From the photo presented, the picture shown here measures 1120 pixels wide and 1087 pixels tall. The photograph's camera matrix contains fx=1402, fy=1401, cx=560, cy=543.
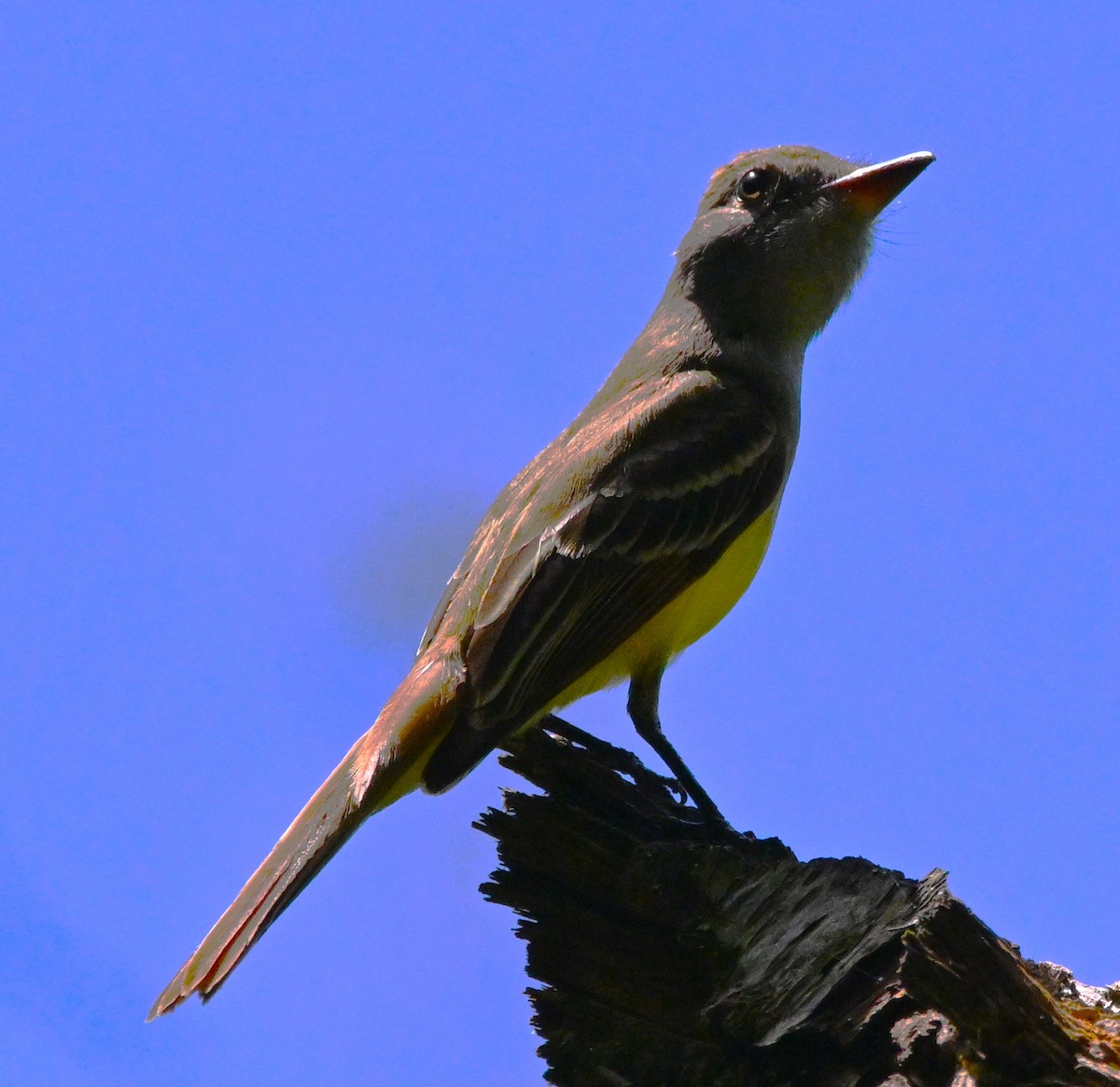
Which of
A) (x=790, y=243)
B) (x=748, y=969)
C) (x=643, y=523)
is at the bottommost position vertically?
(x=748, y=969)

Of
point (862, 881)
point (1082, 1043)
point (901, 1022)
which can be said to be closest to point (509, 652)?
point (862, 881)

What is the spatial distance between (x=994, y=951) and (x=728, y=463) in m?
3.20

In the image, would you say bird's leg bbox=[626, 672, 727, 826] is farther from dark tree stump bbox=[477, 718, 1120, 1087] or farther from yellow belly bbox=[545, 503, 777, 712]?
dark tree stump bbox=[477, 718, 1120, 1087]

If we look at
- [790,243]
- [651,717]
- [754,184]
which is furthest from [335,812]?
[754,184]

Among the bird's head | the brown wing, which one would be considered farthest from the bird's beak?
the brown wing

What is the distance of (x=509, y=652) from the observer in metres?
5.79

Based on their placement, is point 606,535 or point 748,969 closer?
point 748,969

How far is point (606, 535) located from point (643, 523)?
0.18 meters

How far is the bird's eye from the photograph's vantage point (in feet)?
24.3

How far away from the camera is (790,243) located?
7312 millimetres

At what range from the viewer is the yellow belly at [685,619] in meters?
6.27

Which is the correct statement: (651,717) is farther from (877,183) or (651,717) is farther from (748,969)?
(877,183)

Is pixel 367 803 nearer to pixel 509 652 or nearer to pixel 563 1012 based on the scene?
pixel 509 652

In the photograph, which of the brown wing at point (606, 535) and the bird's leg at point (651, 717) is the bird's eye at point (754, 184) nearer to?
the brown wing at point (606, 535)
